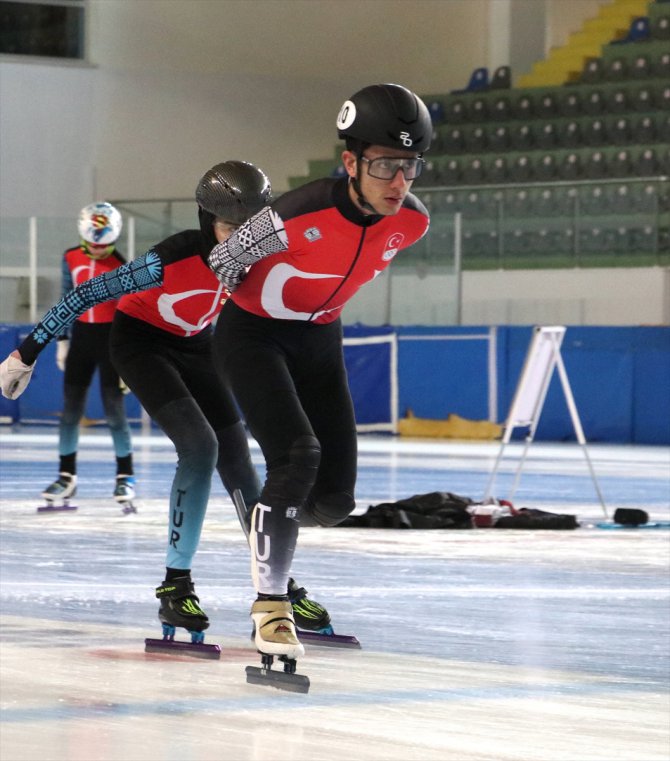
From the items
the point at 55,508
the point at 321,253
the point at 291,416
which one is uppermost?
the point at 321,253

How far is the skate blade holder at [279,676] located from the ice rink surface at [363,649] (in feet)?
0.16

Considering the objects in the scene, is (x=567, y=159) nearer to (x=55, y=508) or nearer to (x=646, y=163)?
(x=646, y=163)

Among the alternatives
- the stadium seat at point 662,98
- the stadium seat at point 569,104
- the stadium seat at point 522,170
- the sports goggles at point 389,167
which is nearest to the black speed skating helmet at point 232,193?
the sports goggles at point 389,167

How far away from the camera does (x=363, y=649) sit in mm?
5059

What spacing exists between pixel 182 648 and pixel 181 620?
127 millimetres

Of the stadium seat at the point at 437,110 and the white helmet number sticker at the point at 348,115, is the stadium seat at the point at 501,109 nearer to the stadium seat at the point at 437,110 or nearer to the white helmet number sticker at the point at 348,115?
the stadium seat at the point at 437,110

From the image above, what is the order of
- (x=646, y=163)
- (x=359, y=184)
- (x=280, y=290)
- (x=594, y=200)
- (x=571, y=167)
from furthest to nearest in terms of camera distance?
1. (x=571, y=167)
2. (x=646, y=163)
3. (x=594, y=200)
4. (x=280, y=290)
5. (x=359, y=184)

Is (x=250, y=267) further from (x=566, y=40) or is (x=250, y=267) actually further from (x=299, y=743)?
(x=566, y=40)

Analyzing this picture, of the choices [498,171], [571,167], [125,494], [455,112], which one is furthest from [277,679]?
[455,112]

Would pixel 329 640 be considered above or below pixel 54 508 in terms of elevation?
above

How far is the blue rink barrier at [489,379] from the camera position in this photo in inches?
723

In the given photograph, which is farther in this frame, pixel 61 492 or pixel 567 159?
pixel 567 159

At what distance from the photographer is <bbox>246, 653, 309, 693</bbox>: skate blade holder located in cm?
423

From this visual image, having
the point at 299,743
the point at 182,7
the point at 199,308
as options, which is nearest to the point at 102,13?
the point at 182,7
